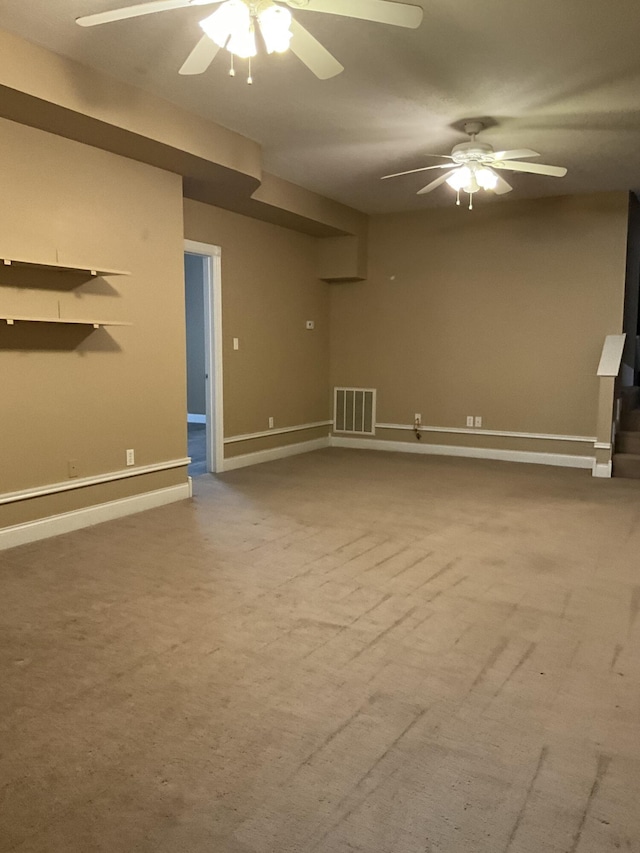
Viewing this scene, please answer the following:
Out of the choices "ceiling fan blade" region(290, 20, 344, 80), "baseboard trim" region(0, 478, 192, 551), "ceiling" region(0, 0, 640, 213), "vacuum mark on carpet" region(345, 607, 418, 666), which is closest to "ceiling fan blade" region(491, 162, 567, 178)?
"ceiling" region(0, 0, 640, 213)

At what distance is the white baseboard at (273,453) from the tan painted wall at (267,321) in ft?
0.31

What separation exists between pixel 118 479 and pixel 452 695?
3.04m

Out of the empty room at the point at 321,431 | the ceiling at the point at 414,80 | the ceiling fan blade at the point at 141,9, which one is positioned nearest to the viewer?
the empty room at the point at 321,431

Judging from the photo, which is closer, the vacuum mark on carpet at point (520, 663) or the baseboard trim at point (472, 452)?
the vacuum mark on carpet at point (520, 663)

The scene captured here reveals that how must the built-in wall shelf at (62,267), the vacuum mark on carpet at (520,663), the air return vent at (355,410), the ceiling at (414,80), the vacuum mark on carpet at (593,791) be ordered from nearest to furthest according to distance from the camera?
the vacuum mark on carpet at (593,791) < the vacuum mark on carpet at (520,663) < the ceiling at (414,80) < the built-in wall shelf at (62,267) < the air return vent at (355,410)

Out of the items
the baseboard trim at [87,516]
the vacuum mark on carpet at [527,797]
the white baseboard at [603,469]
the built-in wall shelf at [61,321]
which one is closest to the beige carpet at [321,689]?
the vacuum mark on carpet at [527,797]

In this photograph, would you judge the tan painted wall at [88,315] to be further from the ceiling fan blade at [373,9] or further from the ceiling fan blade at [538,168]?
the ceiling fan blade at [538,168]

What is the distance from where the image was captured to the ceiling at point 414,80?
3.09 meters

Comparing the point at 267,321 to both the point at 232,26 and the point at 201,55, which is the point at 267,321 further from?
the point at 232,26

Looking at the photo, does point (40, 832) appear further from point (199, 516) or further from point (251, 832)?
point (199, 516)

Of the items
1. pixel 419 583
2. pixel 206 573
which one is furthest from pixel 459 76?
pixel 206 573

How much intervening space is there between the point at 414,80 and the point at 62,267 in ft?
7.67

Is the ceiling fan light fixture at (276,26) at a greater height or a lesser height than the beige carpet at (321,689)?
greater

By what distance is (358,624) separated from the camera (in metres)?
2.82
